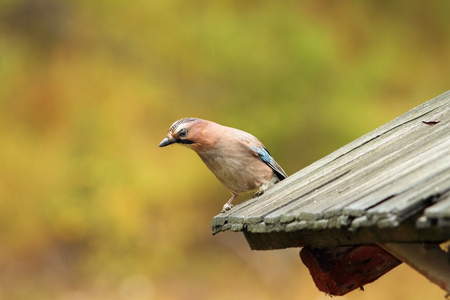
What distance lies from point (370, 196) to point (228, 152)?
9.53ft

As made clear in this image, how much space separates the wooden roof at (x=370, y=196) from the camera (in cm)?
228

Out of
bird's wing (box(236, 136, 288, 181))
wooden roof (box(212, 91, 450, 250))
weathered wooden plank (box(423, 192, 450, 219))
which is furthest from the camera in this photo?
bird's wing (box(236, 136, 288, 181))

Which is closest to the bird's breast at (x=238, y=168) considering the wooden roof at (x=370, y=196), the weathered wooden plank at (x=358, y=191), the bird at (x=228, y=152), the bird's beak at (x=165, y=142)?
the bird at (x=228, y=152)

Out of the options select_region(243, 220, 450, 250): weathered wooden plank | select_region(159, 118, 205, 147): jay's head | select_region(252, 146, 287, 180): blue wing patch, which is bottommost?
select_region(243, 220, 450, 250): weathered wooden plank

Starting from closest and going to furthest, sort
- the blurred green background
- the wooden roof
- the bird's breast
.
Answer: the wooden roof < the bird's breast < the blurred green background

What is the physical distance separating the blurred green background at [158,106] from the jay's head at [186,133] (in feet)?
22.4

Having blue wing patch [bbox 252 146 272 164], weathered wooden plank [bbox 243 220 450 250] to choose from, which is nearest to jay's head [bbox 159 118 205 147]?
blue wing patch [bbox 252 146 272 164]

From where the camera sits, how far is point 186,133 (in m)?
5.38

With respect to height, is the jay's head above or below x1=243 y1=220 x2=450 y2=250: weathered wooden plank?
above

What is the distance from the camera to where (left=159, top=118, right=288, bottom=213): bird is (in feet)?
17.7

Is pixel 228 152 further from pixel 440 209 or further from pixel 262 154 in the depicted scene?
pixel 440 209

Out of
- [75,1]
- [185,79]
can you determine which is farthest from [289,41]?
[75,1]

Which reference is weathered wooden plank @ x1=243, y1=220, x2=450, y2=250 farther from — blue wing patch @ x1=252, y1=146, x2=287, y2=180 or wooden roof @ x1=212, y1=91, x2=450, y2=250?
blue wing patch @ x1=252, y1=146, x2=287, y2=180

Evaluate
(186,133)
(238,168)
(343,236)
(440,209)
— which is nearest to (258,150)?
(238,168)
